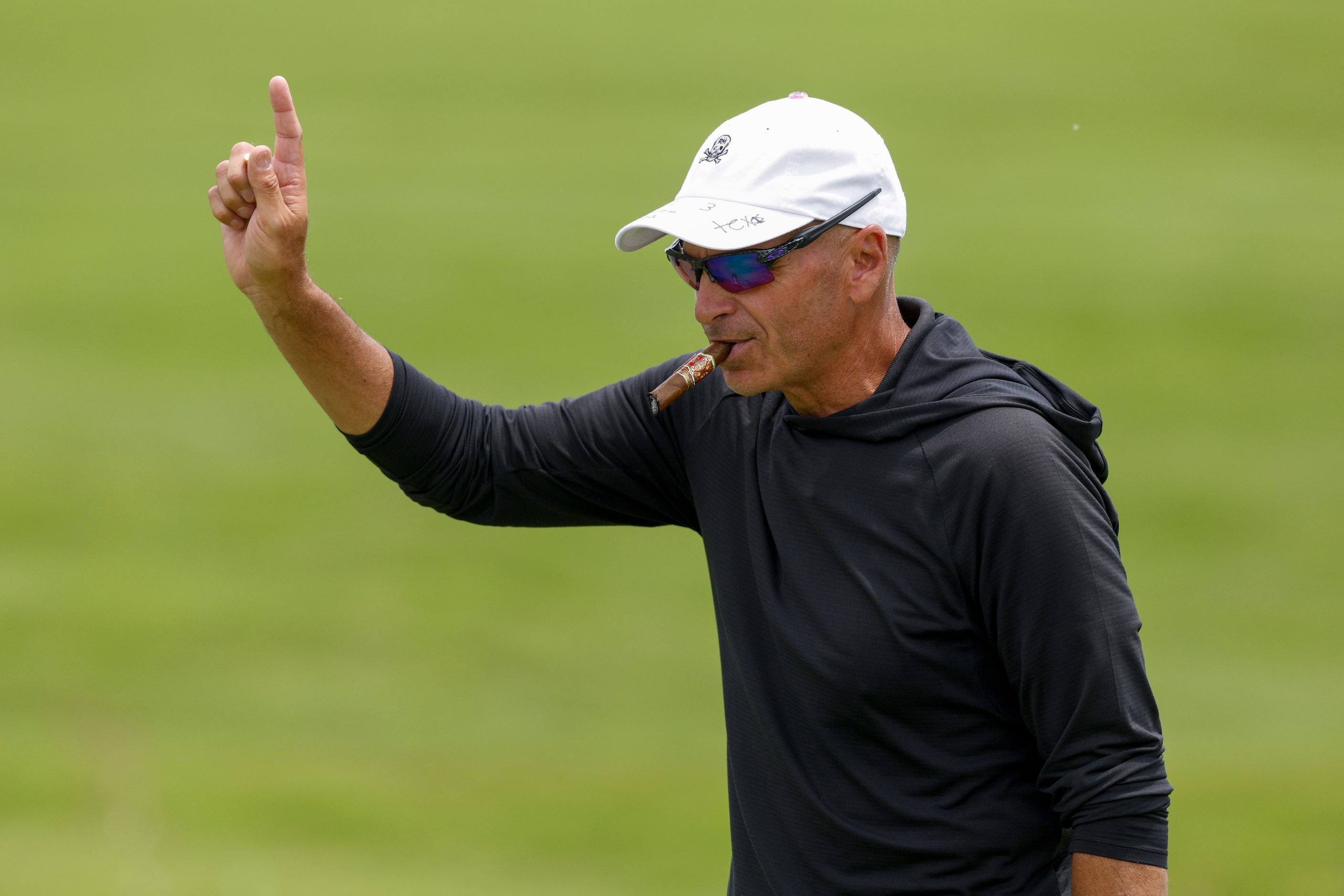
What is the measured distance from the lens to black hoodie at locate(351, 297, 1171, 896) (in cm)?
199

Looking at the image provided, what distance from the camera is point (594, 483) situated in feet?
8.72

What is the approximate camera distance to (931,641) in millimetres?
2082

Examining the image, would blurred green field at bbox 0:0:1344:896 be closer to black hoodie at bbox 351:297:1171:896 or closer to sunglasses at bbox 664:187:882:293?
black hoodie at bbox 351:297:1171:896

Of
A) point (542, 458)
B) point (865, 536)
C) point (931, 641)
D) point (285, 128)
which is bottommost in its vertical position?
point (931, 641)

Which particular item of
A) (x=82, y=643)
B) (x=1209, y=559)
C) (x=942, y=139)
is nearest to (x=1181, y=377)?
(x=1209, y=559)

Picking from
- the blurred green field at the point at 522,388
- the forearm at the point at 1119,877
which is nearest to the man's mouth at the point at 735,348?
the forearm at the point at 1119,877

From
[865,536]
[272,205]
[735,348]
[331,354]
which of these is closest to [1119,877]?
[865,536]

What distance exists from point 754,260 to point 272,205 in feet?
2.58

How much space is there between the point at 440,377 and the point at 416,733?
2.41 m

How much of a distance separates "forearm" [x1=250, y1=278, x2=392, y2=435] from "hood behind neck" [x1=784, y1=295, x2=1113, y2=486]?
28.8 inches

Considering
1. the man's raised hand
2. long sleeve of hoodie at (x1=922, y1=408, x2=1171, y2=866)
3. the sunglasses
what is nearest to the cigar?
the sunglasses

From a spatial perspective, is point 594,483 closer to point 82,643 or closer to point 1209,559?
point 82,643

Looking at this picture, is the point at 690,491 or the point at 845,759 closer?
the point at 845,759

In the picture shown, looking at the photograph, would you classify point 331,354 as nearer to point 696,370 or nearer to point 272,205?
point 272,205
